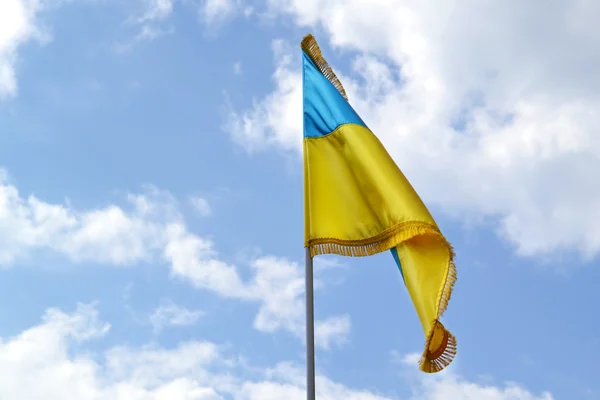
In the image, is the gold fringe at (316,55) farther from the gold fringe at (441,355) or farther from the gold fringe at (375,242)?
the gold fringe at (441,355)

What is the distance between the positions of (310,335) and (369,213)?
184cm

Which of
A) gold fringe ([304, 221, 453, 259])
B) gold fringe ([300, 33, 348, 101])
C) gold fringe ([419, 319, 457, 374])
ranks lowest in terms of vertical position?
gold fringe ([419, 319, 457, 374])

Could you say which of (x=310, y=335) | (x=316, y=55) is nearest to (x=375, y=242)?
(x=310, y=335)

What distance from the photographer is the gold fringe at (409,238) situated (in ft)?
26.3

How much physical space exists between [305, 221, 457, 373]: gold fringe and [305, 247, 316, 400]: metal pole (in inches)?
15.7

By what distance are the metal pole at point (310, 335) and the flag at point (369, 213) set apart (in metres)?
0.48

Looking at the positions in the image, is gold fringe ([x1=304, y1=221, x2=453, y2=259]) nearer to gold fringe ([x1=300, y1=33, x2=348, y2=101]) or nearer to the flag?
the flag

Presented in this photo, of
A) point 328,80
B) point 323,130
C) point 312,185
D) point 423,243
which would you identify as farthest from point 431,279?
point 328,80

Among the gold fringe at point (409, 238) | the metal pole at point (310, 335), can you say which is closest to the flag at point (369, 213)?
the gold fringe at point (409, 238)

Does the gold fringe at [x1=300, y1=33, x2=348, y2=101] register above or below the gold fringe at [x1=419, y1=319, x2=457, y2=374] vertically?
above

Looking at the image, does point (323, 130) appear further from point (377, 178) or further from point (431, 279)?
point (431, 279)

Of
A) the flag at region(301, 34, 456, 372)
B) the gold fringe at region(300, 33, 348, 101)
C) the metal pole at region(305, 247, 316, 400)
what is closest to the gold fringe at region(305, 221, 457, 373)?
the flag at region(301, 34, 456, 372)

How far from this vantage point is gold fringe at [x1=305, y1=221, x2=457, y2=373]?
8.01 metres

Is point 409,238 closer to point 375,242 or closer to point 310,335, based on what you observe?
point 375,242
